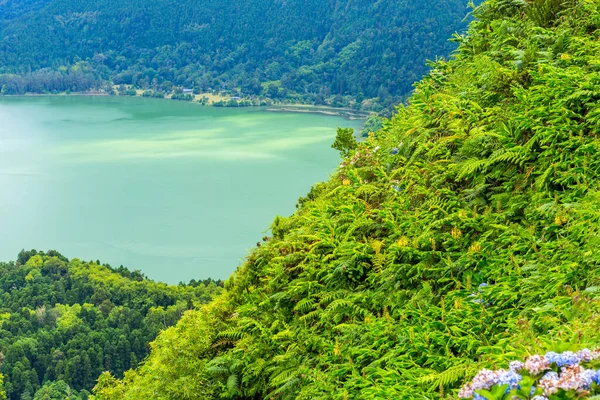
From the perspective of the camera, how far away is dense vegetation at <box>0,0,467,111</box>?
304ft

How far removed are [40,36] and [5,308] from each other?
103519mm

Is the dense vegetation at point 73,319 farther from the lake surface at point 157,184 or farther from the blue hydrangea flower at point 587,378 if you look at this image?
the blue hydrangea flower at point 587,378

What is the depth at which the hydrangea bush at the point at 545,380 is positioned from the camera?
1639 mm

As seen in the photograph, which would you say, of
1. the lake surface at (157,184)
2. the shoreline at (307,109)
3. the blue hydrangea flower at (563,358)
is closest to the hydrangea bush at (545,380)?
the blue hydrangea flower at (563,358)

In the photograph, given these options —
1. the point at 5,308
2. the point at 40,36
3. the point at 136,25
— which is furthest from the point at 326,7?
the point at 5,308

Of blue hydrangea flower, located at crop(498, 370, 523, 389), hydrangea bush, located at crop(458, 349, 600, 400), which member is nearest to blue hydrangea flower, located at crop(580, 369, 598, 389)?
hydrangea bush, located at crop(458, 349, 600, 400)

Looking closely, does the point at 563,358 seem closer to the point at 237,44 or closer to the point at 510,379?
the point at 510,379

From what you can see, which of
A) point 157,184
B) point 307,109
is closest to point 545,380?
point 157,184

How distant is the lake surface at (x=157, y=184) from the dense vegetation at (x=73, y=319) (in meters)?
2.16

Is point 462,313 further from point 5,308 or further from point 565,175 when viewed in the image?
point 5,308

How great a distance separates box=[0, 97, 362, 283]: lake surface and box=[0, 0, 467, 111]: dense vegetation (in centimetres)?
1811

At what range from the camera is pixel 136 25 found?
130 metres

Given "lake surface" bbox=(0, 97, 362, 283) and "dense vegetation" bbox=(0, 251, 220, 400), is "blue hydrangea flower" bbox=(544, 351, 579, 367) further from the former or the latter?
"dense vegetation" bbox=(0, 251, 220, 400)

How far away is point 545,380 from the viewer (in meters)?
1.68
